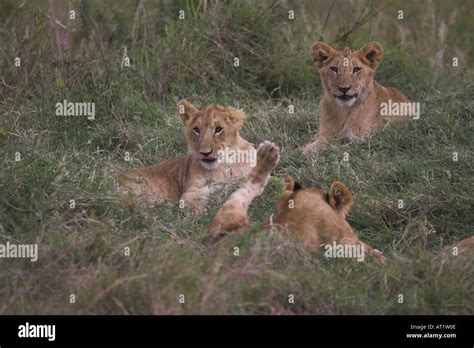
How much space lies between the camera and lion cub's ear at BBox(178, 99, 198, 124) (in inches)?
289

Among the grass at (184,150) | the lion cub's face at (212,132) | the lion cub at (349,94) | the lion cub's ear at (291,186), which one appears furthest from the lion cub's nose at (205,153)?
the lion cub's ear at (291,186)

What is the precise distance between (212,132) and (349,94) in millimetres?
1512

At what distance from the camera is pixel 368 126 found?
823cm

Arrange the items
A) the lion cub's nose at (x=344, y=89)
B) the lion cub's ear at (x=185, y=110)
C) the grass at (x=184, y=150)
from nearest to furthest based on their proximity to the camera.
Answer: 1. the grass at (x=184, y=150)
2. the lion cub's ear at (x=185, y=110)
3. the lion cub's nose at (x=344, y=89)

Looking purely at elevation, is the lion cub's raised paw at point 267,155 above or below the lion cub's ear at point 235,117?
below

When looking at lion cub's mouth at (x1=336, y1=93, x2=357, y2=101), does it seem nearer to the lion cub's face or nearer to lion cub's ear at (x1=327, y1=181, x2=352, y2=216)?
the lion cub's face

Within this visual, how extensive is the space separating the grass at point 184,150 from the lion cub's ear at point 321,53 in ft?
1.41

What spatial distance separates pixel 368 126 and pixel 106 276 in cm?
378

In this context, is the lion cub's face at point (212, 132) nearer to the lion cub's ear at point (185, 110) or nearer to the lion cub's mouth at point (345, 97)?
the lion cub's ear at point (185, 110)

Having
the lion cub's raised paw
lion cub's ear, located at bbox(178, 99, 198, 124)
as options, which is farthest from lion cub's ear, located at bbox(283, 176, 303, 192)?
lion cub's ear, located at bbox(178, 99, 198, 124)

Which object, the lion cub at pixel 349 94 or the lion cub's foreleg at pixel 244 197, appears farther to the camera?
the lion cub at pixel 349 94

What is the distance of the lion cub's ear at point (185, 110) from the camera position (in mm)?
7344

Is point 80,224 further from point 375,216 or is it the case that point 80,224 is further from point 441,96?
point 441,96
